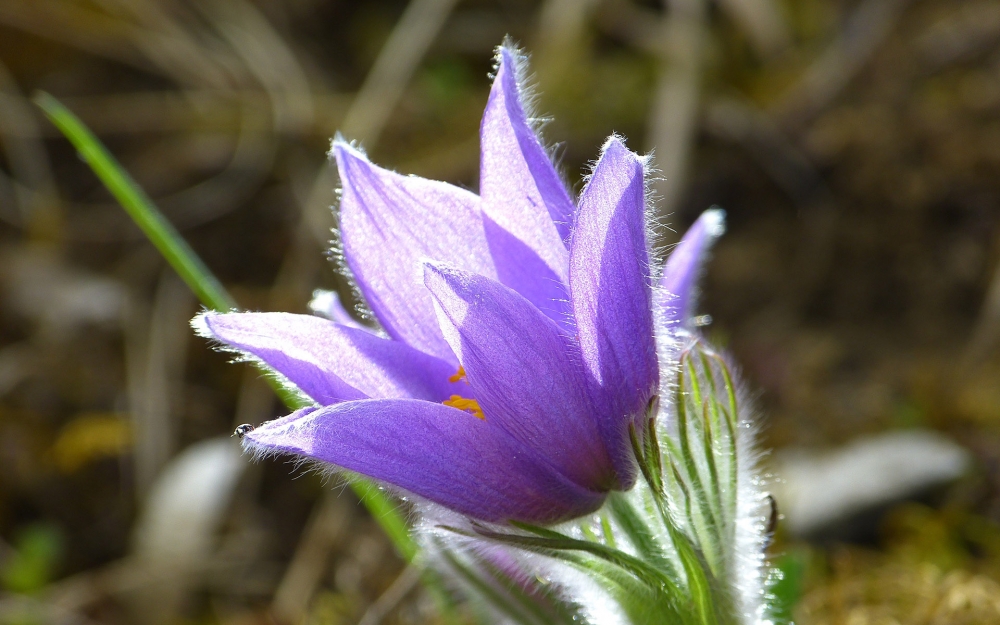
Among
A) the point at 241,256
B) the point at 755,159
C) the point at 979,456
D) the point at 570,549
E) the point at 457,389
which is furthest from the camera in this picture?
the point at 241,256

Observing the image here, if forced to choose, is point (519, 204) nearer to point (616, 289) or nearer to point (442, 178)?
point (616, 289)

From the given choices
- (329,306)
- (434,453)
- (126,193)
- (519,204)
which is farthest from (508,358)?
(126,193)

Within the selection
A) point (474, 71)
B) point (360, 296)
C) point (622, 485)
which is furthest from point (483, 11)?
point (622, 485)

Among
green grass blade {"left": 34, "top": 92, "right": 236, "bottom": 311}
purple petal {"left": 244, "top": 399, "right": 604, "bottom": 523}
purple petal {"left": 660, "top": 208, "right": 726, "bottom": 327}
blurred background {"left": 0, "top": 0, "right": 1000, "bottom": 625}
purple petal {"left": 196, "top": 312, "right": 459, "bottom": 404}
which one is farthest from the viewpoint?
blurred background {"left": 0, "top": 0, "right": 1000, "bottom": 625}

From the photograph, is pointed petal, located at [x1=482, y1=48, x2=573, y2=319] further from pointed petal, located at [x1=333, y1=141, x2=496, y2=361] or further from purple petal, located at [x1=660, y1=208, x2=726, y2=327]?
purple petal, located at [x1=660, y1=208, x2=726, y2=327]

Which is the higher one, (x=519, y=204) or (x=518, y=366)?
(x=519, y=204)

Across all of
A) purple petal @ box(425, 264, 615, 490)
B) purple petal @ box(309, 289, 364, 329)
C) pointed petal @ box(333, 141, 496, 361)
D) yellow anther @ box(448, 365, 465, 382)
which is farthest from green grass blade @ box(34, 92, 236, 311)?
purple petal @ box(425, 264, 615, 490)

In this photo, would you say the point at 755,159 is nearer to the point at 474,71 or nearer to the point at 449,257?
the point at 474,71
